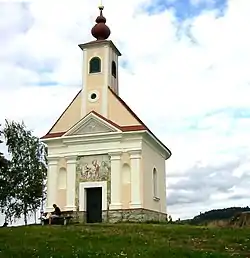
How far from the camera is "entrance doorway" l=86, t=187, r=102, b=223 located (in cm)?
3238

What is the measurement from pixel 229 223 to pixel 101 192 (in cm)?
884

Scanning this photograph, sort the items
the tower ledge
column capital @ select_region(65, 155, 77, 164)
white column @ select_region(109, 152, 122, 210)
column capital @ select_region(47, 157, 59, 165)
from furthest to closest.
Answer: the tower ledge → column capital @ select_region(47, 157, 59, 165) → column capital @ select_region(65, 155, 77, 164) → white column @ select_region(109, 152, 122, 210)

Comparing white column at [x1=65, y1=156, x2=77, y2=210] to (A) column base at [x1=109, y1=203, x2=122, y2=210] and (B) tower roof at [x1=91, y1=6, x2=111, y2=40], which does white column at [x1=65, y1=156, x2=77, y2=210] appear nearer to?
(A) column base at [x1=109, y1=203, x2=122, y2=210]

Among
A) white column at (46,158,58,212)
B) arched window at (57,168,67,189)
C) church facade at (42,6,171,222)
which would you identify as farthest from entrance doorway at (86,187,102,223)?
white column at (46,158,58,212)

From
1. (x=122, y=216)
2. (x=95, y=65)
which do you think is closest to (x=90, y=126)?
(x=95, y=65)

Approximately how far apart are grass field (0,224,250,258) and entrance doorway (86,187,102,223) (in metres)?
9.68

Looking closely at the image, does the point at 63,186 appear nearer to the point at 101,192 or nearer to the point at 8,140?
the point at 101,192

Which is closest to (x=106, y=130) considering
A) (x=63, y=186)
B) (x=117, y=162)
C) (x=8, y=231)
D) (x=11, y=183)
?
(x=117, y=162)

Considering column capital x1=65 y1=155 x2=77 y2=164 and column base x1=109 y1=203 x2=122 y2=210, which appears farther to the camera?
column capital x1=65 y1=155 x2=77 y2=164

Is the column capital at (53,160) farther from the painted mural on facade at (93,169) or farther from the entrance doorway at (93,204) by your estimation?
the entrance doorway at (93,204)

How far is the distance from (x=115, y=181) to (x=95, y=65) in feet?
27.3

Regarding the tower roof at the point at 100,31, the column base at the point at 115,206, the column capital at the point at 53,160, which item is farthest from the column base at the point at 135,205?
the tower roof at the point at 100,31

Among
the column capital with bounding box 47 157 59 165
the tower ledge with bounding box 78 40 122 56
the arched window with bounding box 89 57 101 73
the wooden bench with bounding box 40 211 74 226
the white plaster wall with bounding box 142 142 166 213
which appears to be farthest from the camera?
the tower ledge with bounding box 78 40 122 56

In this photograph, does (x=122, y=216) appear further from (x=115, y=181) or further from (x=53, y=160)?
(x=53, y=160)
